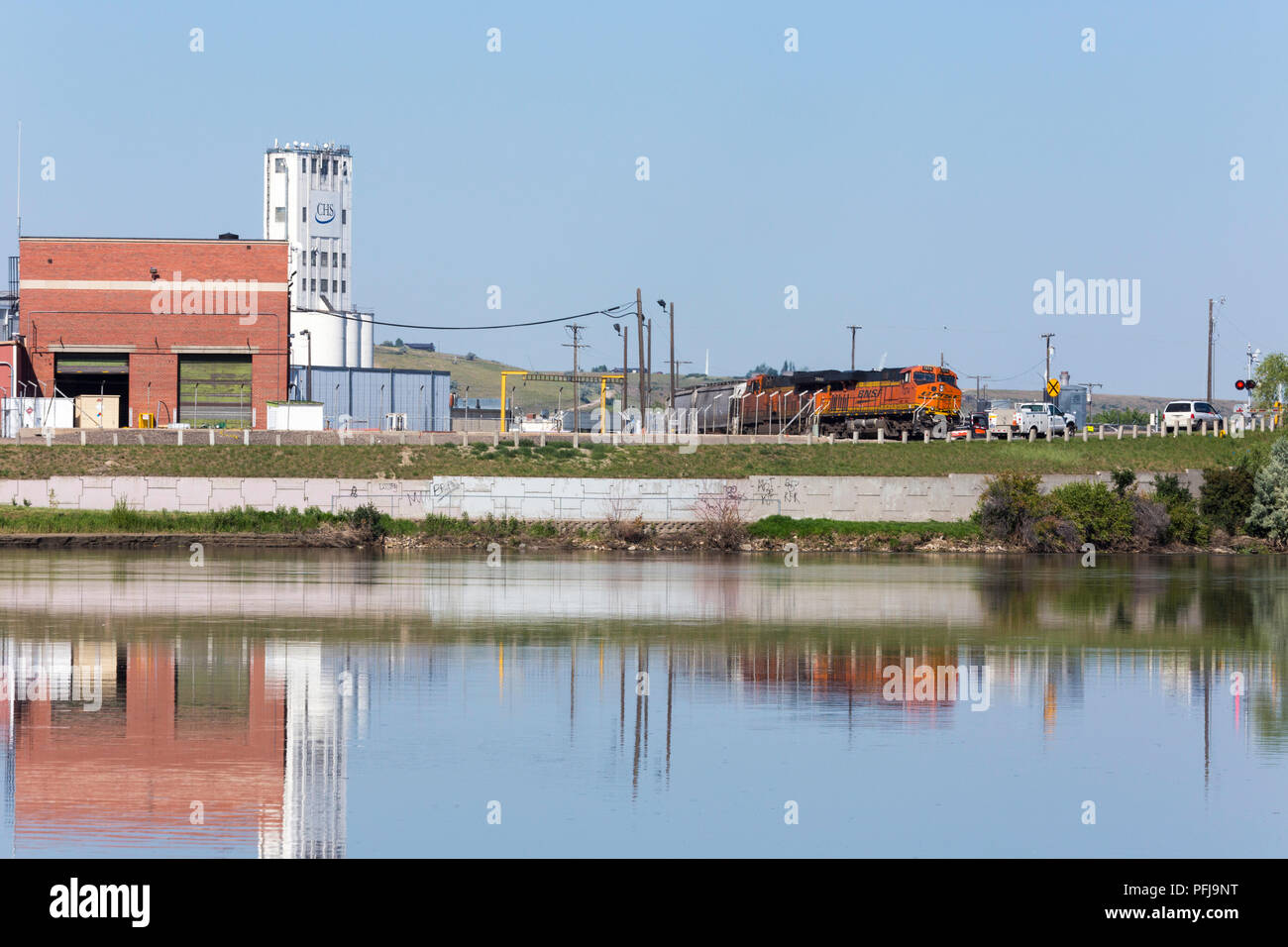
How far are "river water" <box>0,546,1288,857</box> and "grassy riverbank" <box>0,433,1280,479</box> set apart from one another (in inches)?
1278

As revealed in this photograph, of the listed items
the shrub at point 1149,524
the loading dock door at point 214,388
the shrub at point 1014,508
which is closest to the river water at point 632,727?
the shrub at point 1014,508

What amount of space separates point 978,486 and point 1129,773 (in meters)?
54.7

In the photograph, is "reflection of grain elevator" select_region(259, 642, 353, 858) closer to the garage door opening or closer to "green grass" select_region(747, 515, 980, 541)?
"green grass" select_region(747, 515, 980, 541)

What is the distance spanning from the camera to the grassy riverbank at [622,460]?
68.3m

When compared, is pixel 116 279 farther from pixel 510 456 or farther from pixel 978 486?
pixel 978 486

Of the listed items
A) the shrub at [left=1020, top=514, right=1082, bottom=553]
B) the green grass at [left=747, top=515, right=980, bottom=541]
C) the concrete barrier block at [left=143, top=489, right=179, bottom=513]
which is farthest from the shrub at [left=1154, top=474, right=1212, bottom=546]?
the concrete barrier block at [left=143, top=489, right=179, bottom=513]

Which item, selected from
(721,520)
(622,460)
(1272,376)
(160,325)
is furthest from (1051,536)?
(1272,376)

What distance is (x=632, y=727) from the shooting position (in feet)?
61.7

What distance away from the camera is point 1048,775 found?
16391mm

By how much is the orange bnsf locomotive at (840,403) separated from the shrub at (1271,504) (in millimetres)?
18137

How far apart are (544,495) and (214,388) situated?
110ft

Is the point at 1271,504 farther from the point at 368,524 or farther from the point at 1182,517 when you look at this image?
the point at 368,524
